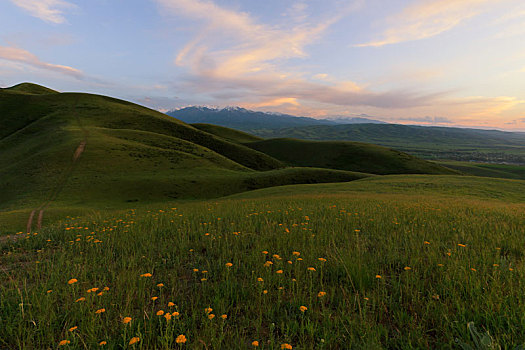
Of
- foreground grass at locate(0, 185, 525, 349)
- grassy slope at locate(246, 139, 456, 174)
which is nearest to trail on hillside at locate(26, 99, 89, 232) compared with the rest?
foreground grass at locate(0, 185, 525, 349)

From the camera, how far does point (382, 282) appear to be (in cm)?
379

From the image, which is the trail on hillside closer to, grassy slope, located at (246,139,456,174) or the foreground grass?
the foreground grass

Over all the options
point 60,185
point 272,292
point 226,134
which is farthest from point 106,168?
point 226,134

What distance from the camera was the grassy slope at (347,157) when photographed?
89250mm

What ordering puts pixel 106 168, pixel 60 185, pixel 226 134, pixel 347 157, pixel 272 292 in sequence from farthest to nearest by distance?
pixel 226 134 → pixel 347 157 → pixel 106 168 → pixel 60 185 → pixel 272 292

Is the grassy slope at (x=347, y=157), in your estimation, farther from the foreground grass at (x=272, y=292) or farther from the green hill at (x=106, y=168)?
the foreground grass at (x=272, y=292)

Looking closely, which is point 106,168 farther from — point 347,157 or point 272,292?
point 347,157

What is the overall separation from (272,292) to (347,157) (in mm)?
109040

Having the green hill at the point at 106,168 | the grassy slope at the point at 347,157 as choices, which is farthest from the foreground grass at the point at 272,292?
the grassy slope at the point at 347,157

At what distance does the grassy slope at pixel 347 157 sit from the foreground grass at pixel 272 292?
96053 mm

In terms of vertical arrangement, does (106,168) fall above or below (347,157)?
above

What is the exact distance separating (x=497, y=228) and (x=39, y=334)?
10.7 m

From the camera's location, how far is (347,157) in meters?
105

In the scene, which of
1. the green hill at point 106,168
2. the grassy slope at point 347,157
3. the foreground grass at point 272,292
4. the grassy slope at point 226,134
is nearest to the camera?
the foreground grass at point 272,292
